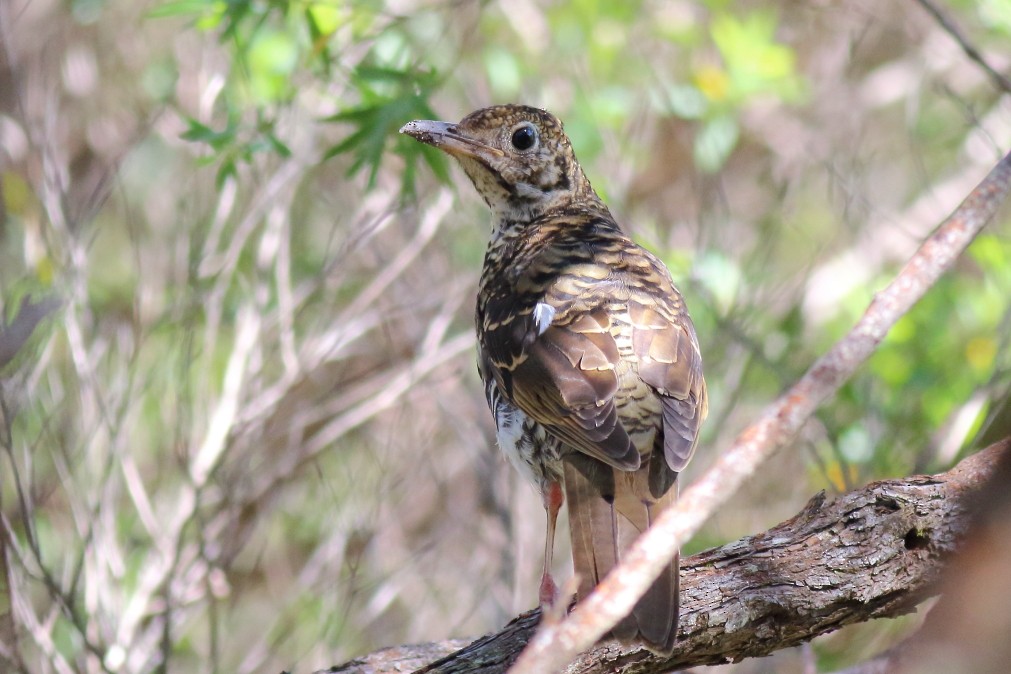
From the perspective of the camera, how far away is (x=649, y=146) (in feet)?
28.9

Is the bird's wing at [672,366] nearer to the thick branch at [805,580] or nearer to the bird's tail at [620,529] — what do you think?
Answer: the bird's tail at [620,529]

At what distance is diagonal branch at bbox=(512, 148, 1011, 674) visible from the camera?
201 cm

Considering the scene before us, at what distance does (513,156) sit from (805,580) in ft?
7.54

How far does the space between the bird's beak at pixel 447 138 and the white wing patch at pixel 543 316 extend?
0.94 meters

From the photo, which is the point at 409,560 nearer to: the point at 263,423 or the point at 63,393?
the point at 263,423

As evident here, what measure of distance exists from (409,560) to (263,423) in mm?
1077

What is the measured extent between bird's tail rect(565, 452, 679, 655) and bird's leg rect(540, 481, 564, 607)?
362 millimetres

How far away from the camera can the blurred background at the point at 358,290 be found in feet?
18.0

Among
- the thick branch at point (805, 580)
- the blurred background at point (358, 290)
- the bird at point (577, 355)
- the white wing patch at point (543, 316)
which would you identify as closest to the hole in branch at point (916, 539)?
the thick branch at point (805, 580)

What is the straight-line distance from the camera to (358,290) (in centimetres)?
747

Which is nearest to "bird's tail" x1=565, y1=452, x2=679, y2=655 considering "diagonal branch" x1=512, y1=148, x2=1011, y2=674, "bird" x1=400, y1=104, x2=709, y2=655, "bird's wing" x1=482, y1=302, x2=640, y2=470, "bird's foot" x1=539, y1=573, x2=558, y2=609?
"bird" x1=400, y1=104, x2=709, y2=655

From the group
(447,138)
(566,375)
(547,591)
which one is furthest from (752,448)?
(447,138)

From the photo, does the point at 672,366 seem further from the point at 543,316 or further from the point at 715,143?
the point at 715,143

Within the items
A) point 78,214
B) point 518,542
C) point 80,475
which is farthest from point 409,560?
point 78,214
